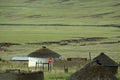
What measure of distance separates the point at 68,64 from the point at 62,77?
14.8 m

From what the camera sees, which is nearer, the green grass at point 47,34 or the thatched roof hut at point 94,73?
the thatched roof hut at point 94,73

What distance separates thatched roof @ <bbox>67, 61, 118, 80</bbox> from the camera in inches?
1224

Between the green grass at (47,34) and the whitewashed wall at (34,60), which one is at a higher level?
the green grass at (47,34)

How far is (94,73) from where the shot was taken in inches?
1238

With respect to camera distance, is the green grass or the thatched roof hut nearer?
the thatched roof hut

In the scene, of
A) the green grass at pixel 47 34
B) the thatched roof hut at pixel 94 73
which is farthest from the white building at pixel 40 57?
the green grass at pixel 47 34

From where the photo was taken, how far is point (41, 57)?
201ft

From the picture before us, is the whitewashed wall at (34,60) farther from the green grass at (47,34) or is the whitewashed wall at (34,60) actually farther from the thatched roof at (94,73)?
the green grass at (47,34)

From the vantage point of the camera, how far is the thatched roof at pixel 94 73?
31.1m

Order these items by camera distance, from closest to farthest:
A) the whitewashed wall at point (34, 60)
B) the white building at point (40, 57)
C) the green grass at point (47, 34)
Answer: the white building at point (40, 57)
the whitewashed wall at point (34, 60)
the green grass at point (47, 34)

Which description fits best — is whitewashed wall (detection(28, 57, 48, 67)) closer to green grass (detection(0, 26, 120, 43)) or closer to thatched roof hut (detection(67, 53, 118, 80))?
thatched roof hut (detection(67, 53, 118, 80))

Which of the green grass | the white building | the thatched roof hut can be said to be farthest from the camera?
the green grass

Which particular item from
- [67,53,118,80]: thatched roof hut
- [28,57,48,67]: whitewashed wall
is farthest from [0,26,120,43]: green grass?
[67,53,118,80]: thatched roof hut

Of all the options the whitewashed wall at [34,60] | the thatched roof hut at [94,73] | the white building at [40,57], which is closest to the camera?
the thatched roof hut at [94,73]
